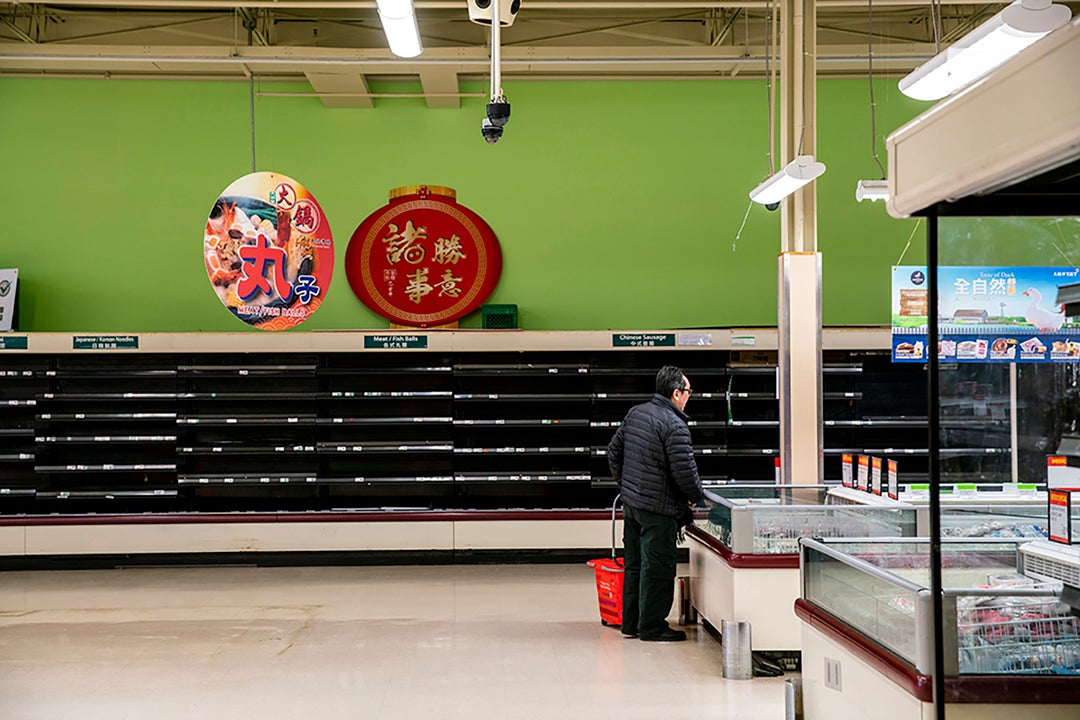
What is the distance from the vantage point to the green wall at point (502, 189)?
9922mm

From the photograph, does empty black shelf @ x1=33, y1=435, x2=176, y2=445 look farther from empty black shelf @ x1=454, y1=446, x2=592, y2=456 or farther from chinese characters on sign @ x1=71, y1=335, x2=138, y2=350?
empty black shelf @ x1=454, y1=446, x2=592, y2=456

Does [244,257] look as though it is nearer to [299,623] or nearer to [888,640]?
[299,623]

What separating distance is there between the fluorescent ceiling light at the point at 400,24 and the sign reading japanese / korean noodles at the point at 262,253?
2.13 m

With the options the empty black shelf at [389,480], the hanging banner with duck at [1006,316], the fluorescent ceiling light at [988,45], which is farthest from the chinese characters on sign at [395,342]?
the hanging banner with duck at [1006,316]

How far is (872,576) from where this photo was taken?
3533mm

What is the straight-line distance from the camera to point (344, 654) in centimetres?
614

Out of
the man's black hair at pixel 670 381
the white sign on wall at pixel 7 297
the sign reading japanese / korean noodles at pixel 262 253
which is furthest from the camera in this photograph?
the white sign on wall at pixel 7 297

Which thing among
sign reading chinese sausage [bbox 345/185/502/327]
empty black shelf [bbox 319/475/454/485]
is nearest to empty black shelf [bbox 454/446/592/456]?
empty black shelf [bbox 319/475/454/485]

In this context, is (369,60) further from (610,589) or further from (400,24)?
(610,589)

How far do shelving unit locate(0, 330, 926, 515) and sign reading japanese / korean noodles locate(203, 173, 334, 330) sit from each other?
5.90ft

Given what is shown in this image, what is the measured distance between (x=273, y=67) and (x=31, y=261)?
277 cm

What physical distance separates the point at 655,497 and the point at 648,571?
421 millimetres

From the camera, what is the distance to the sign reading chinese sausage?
9.78 meters

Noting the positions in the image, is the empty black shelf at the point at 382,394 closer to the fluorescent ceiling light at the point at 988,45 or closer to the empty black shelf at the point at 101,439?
the empty black shelf at the point at 101,439
